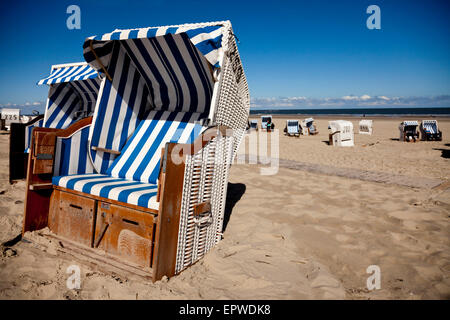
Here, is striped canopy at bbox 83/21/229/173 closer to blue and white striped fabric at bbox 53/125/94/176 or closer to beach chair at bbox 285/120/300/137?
blue and white striped fabric at bbox 53/125/94/176

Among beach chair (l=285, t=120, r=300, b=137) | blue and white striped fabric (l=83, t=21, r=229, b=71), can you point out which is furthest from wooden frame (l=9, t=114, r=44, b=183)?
beach chair (l=285, t=120, r=300, b=137)

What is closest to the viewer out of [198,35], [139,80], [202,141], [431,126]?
[202,141]

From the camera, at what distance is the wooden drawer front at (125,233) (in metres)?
2.12

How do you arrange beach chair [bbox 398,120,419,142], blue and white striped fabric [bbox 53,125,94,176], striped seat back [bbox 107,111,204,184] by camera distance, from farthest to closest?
beach chair [bbox 398,120,419,142]
striped seat back [bbox 107,111,204,184]
blue and white striped fabric [bbox 53,125,94,176]

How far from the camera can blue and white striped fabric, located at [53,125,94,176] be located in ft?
9.00

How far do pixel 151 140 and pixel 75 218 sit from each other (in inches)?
47.5

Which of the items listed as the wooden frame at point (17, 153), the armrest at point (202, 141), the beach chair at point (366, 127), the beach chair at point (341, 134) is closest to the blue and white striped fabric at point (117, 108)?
the armrest at point (202, 141)

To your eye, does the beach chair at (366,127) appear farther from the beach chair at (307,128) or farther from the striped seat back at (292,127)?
the striped seat back at (292,127)

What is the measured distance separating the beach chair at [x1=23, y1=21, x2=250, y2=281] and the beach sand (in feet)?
0.64

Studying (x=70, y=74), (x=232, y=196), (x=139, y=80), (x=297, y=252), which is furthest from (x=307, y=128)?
(x=297, y=252)

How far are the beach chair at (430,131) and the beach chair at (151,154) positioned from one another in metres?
13.6

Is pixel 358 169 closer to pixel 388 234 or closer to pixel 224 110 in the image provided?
pixel 388 234

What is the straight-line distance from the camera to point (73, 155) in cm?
288

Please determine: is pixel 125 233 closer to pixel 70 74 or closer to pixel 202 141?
pixel 202 141
